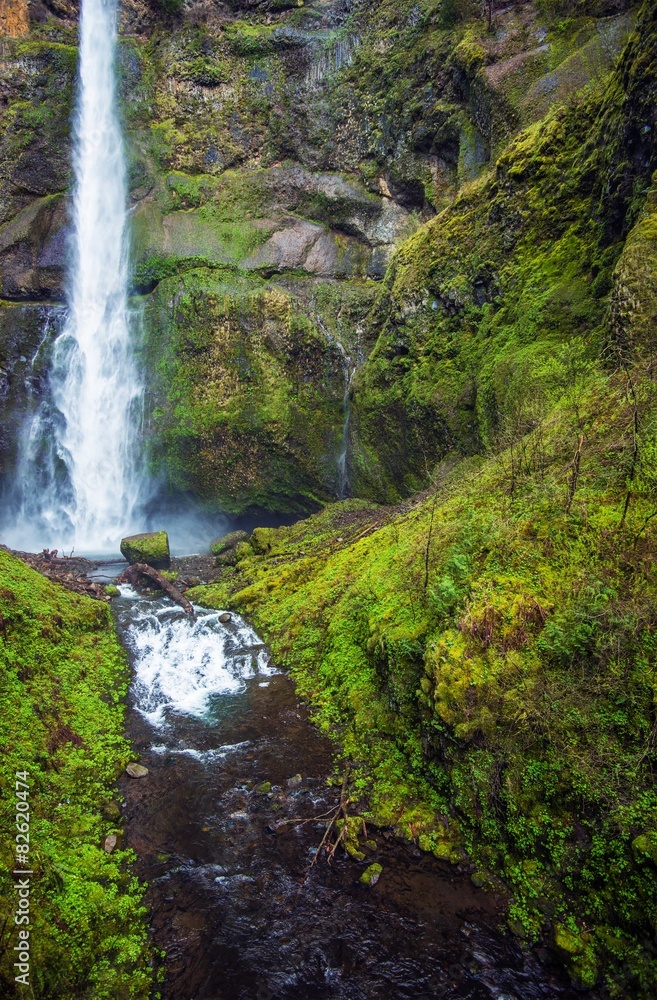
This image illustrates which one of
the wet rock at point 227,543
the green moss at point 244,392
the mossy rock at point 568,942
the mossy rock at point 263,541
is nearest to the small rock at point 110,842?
the mossy rock at point 568,942

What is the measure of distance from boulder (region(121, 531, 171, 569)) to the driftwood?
103 centimetres

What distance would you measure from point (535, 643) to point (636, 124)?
823 centimetres

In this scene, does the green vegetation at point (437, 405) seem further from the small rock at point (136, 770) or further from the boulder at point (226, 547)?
the small rock at point (136, 770)

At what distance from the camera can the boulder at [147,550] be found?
15070mm

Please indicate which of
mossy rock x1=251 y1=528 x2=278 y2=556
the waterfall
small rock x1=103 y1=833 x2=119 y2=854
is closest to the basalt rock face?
the waterfall

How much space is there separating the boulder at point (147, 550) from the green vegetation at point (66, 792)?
216 inches

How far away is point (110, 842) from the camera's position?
5258 mm

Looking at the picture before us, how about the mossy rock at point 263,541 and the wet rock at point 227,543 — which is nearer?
the mossy rock at point 263,541

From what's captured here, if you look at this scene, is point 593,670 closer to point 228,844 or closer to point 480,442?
point 228,844

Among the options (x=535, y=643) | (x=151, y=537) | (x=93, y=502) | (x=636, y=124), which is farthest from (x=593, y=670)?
(x=93, y=502)

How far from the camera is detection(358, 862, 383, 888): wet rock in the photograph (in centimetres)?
482

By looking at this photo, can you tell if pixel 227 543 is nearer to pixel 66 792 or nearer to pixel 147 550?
pixel 147 550

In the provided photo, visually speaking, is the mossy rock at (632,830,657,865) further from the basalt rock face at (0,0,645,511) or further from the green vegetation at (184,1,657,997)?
the basalt rock face at (0,0,645,511)

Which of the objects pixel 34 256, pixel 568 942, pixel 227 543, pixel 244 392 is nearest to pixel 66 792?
pixel 568 942
